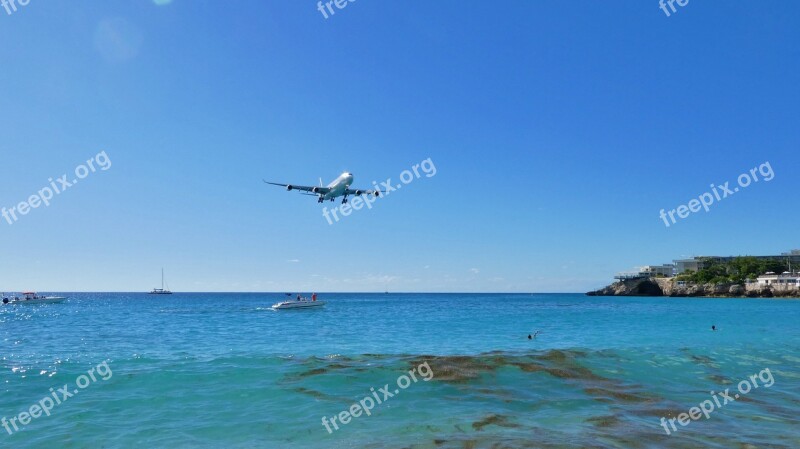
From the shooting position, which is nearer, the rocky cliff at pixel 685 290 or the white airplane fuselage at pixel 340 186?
the white airplane fuselage at pixel 340 186

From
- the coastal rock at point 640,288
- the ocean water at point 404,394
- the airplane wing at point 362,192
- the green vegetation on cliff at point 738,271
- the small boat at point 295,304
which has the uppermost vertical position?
the airplane wing at point 362,192

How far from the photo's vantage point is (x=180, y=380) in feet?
66.4

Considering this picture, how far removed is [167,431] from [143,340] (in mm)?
25349

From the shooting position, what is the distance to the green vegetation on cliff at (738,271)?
155 metres

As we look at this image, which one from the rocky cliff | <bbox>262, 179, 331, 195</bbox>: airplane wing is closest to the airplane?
<bbox>262, 179, 331, 195</bbox>: airplane wing

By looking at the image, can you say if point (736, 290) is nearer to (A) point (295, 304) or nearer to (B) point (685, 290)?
(B) point (685, 290)

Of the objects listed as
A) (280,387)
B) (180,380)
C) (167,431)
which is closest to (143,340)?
(180,380)

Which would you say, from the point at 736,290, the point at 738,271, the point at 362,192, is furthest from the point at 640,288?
the point at 362,192

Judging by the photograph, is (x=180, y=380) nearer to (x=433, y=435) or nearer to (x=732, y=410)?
(x=433, y=435)

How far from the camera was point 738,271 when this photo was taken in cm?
16075

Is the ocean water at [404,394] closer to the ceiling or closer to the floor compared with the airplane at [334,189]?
closer to the floor

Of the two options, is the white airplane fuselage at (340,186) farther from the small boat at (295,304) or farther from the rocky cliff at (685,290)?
the rocky cliff at (685,290)

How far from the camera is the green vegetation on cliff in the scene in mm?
154750

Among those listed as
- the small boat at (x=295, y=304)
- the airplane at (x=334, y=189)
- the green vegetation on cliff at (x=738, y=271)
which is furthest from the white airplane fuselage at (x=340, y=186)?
the green vegetation on cliff at (x=738, y=271)
